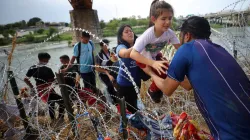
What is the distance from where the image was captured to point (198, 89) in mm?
1201

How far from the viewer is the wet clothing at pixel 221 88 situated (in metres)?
1.15

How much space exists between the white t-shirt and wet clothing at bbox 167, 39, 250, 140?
81 centimetres

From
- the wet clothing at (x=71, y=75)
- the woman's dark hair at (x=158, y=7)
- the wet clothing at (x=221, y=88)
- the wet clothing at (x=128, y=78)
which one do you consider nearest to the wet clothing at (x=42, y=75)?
the wet clothing at (x=71, y=75)

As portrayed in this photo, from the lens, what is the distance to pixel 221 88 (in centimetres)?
114

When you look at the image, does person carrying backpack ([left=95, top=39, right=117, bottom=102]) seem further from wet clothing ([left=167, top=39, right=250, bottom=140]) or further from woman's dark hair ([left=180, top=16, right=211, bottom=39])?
wet clothing ([left=167, top=39, right=250, bottom=140])

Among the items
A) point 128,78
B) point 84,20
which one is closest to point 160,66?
point 128,78

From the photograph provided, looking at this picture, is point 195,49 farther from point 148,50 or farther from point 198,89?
point 148,50

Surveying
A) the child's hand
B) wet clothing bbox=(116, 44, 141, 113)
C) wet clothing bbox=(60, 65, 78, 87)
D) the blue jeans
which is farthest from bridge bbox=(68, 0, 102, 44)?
the child's hand

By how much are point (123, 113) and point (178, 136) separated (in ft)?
1.85

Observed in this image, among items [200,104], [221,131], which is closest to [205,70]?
[200,104]

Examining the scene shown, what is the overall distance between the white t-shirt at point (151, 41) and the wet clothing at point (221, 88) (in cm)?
81

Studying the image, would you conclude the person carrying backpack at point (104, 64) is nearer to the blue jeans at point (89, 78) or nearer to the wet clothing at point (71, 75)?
the blue jeans at point (89, 78)

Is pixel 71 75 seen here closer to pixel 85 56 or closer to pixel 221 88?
pixel 85 56

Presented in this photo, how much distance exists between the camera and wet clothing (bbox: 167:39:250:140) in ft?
3.76
